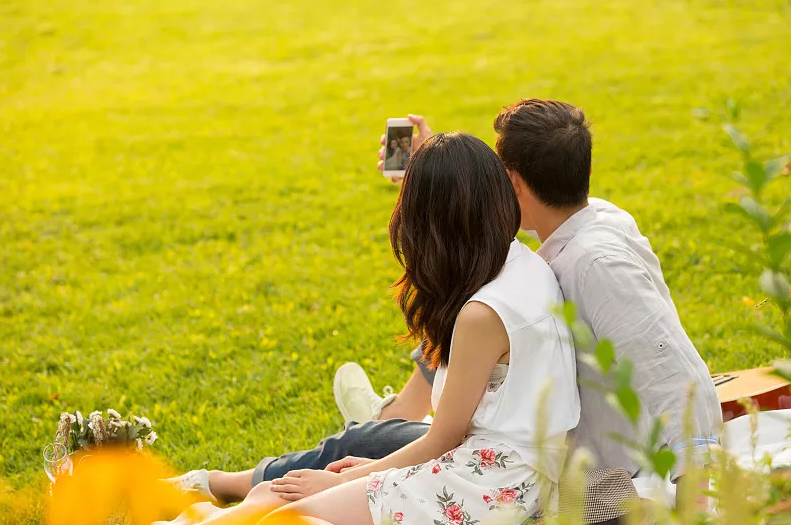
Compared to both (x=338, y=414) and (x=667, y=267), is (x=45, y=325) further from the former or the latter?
(x=667, y=267)

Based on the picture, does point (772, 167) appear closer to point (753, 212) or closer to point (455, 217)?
point (753, 212)

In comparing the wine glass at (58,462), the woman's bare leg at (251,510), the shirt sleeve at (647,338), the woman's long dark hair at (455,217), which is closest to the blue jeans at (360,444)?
the woman's bare leg at (251,510)

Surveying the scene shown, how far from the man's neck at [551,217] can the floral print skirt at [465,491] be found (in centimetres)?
76

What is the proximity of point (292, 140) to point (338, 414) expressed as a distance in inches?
191

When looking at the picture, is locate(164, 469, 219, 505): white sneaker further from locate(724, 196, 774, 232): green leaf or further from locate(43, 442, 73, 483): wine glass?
locate(724, 196, 774, 232): green leaf

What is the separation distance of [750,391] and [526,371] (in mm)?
1367

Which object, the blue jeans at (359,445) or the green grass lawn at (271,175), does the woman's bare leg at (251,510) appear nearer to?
the blue jeans at (359,445)

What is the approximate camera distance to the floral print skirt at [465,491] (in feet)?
8.02

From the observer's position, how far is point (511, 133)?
112 inches

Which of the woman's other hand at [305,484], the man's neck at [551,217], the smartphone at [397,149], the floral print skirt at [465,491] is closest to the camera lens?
the floral print skirt at [465,491]

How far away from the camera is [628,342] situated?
8.50 feet

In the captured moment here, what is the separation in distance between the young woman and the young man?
0.13 meters

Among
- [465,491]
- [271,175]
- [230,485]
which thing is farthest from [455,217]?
[271,175]

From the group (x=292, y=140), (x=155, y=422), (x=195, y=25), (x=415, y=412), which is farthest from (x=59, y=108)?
(x=415, y=412)
